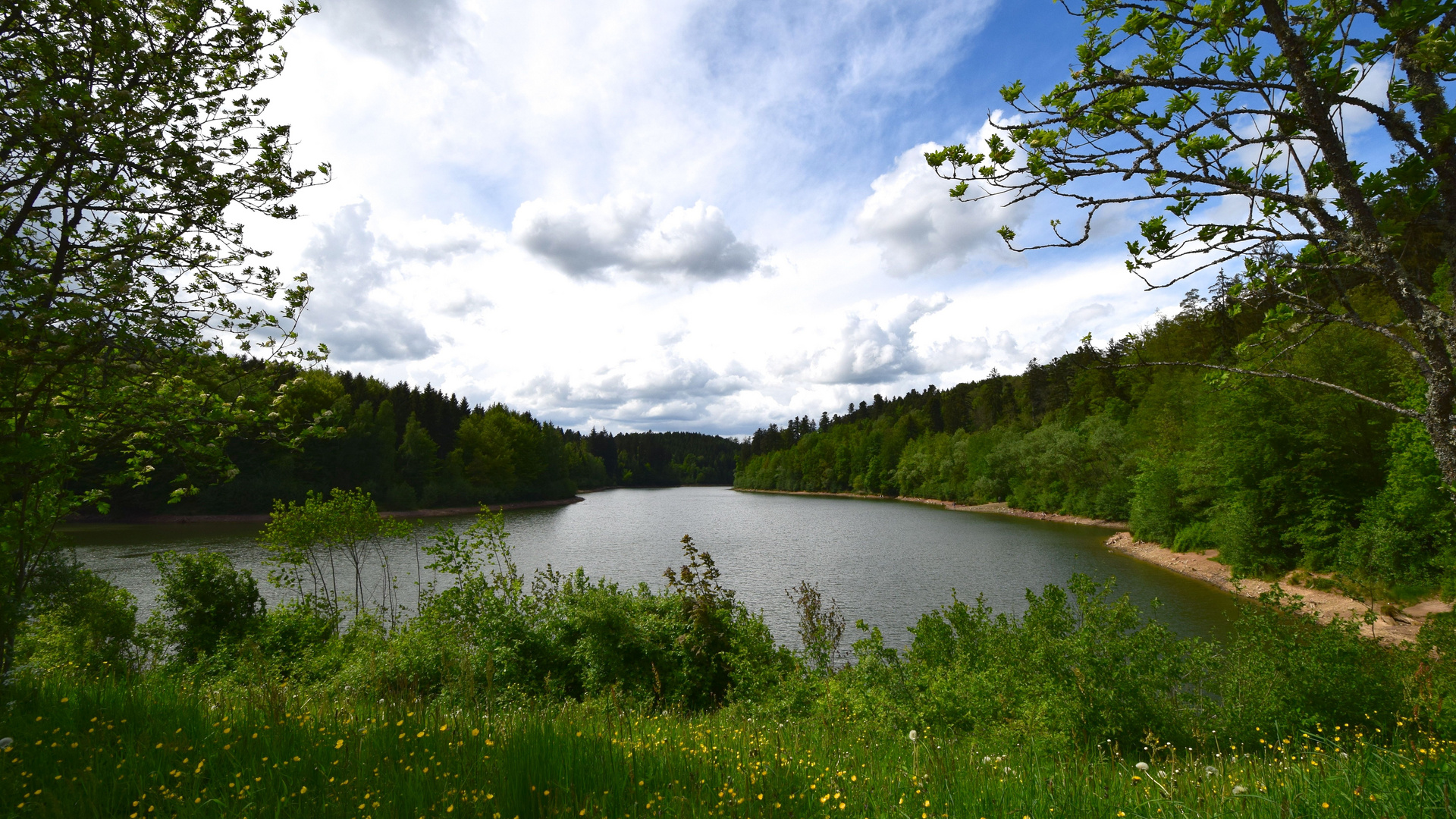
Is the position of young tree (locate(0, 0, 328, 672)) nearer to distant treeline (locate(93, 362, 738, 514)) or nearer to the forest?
the forest

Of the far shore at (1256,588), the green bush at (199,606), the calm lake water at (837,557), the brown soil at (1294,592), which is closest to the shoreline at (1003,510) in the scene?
the far shore at (1256,588)

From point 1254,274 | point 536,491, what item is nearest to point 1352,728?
point 1254,274

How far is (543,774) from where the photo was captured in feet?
11.1

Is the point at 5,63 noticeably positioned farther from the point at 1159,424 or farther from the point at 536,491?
the point at 536,491

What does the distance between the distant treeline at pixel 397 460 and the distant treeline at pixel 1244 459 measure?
134 feet

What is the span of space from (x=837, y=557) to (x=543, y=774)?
30.4 metres

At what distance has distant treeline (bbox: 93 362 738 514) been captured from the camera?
163 feet

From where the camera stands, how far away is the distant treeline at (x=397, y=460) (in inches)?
1953

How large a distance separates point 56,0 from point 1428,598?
2904 centimetres

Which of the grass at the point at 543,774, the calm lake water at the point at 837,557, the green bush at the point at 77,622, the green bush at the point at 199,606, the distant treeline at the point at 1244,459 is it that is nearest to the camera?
the grass at the point at 543,774

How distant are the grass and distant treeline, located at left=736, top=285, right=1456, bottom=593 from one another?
2394 millimetres

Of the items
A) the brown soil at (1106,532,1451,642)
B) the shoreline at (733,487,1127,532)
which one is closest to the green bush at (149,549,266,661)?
the brown soil at (1106,532,1451,642)

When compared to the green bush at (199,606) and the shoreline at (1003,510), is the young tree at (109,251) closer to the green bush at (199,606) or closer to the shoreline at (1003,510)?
the green bush at (199,606)

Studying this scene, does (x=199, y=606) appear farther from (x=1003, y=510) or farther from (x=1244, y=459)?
(x=1003, y=510)
